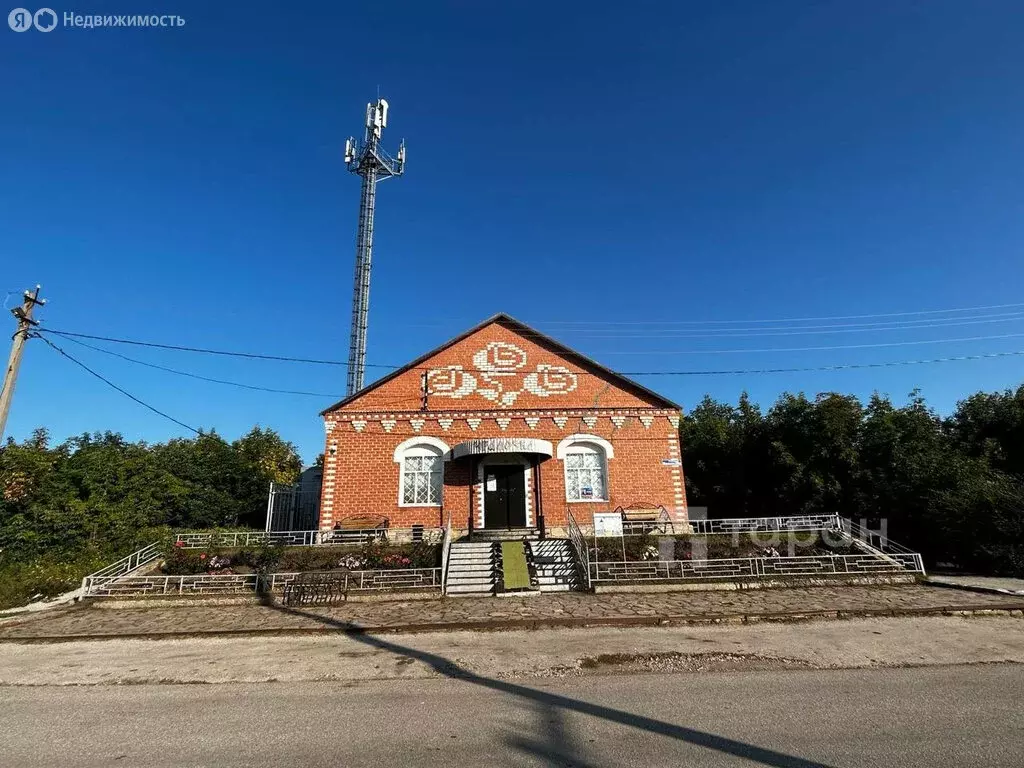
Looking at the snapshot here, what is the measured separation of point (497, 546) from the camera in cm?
1594

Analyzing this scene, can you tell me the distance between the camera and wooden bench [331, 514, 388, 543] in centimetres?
1730

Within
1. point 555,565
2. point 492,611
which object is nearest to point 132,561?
point 492,611

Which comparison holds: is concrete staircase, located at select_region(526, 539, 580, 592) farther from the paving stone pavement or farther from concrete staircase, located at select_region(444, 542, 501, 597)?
concrete staircase, located at select_region(444, 542, 501, 597)

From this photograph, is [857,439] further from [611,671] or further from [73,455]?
[73,455]

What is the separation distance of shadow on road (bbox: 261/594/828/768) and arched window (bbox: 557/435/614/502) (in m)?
11.8

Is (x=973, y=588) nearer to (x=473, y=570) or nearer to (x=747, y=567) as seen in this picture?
(x=747, y=567)

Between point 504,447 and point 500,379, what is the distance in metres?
Answer: 3.72

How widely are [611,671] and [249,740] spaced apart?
15.0ft

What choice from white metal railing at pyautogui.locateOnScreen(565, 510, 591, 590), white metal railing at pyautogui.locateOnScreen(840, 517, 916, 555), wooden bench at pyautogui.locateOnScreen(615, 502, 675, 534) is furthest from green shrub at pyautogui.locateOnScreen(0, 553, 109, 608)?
white metal railing at pyautogui.locateOnScreen(840, 517, 916, 555)

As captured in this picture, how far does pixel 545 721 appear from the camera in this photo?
5523mm

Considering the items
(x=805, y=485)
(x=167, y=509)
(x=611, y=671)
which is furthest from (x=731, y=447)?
(x=167, y=509)

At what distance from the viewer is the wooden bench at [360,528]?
1730 centimetres

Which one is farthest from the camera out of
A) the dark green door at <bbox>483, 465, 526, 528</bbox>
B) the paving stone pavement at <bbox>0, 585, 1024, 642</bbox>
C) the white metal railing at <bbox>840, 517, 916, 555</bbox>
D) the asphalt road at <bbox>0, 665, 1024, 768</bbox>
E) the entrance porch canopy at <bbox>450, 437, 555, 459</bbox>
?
the dark green door at <bbox>483, 465, 526, 528</bbox>

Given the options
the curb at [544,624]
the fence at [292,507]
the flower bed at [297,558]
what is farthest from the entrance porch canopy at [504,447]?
the curb at [544,624]
